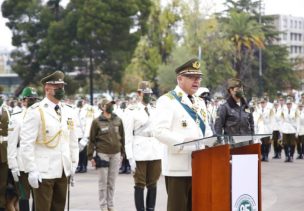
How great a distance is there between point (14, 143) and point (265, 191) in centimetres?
652

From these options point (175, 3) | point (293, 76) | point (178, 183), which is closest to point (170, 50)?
point (175, 3)

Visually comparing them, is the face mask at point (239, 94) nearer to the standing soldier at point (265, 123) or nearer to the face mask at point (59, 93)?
the face mask at point (59, 93)

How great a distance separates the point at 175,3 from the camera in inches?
2231

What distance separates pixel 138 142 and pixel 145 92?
2.83 feet

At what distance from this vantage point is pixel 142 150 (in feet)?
33.7

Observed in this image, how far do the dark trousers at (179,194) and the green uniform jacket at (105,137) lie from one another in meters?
4.50

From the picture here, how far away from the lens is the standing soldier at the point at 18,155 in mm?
9070

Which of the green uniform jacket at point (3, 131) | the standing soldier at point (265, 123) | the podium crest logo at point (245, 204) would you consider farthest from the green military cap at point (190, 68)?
the standing soldier at point (265, 123)

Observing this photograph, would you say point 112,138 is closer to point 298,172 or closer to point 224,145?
point 224,145

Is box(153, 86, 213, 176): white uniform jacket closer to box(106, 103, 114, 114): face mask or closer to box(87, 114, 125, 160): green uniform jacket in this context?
box(87, 114, 125, 160): green uniform jacket

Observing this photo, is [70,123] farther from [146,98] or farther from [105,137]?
[105,137]

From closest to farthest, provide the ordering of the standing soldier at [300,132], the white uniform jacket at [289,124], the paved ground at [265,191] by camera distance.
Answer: the paved ground at [265,191] < the white uniform jacket at [289,124] < the standing soldier at [300,132]

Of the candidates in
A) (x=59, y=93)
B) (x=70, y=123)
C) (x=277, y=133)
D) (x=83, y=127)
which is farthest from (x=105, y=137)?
(x=277, y=133)

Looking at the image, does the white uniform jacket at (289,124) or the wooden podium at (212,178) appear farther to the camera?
the white uniform jacket at (289,124)
